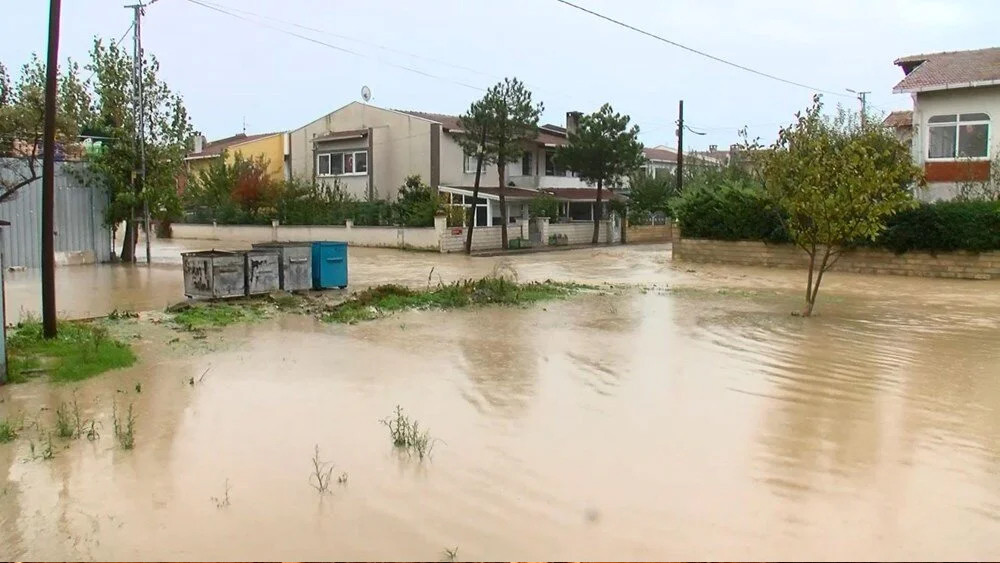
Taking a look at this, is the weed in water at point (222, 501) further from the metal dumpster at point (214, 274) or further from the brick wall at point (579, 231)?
the brick wall at point (579, 231)

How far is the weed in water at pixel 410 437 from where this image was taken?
653 cm

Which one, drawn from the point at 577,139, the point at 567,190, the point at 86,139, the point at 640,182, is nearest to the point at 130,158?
the point at 86,139

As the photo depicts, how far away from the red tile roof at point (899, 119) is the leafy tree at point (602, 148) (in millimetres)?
12129

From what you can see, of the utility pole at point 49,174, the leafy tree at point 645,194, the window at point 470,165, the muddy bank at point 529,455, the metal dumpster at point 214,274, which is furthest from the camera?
the leafy tree at point 645,194

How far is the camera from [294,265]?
665 inches

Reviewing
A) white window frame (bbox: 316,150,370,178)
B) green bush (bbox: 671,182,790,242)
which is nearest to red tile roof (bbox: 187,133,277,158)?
white window frame (bbox: 316,150,370,178)

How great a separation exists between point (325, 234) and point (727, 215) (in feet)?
65.3

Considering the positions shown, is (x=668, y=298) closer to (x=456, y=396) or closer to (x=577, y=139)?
(x=456, y=396)

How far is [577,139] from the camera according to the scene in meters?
42.8

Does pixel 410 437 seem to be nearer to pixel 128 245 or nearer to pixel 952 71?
pixel 128 245

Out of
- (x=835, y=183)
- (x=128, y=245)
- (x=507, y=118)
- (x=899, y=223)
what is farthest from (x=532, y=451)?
(x=507, y=118)

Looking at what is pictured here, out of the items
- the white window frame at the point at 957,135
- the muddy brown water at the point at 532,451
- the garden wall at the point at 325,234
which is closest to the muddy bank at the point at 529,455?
the muddy brown water at the point at 532,451

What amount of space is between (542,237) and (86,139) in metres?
22.3

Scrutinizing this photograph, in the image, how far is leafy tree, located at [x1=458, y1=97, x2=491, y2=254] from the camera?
3591 cm
